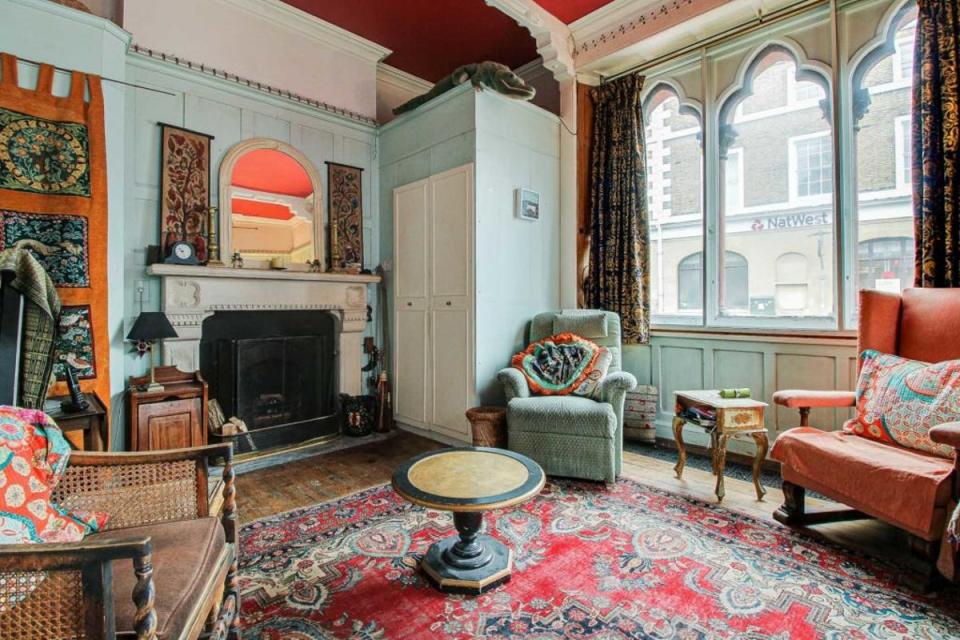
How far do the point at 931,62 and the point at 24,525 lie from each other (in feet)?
13.9

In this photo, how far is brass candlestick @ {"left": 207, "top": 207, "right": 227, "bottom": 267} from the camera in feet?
10.8

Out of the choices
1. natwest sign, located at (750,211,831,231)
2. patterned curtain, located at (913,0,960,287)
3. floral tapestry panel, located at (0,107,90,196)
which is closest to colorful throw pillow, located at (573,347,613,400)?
natwest sign, located at (750,211,831,231)

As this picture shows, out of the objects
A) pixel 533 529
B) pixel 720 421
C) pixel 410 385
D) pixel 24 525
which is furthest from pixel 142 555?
pixel 410 385

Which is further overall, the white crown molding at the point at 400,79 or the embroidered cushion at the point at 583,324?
the white crown molding at the point at 400,79

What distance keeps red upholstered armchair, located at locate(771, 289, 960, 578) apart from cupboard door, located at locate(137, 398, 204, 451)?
3.32m

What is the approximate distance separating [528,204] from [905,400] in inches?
103

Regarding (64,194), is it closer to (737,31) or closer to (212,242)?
(212,242)

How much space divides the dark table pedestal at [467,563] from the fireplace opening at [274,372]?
219cm

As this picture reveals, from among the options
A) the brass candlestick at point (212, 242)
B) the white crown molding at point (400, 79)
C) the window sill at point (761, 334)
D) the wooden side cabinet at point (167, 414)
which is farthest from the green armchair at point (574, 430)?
the white crown molding at point (400, 79)

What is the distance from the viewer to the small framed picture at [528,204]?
371 centimetres

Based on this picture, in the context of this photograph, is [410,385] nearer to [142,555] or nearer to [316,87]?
[316,87]

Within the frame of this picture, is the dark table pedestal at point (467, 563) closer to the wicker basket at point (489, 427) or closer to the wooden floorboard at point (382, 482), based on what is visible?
the wooden floorboard at point (382, 482)

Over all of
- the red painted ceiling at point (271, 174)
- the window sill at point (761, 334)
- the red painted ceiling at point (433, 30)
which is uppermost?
the red painted ceiling at point (433, 30)

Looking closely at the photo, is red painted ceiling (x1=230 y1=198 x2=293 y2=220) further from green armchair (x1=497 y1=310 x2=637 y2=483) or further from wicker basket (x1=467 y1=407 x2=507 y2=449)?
green armchair (x1=497 y1=310 x2=637 y2=483)
